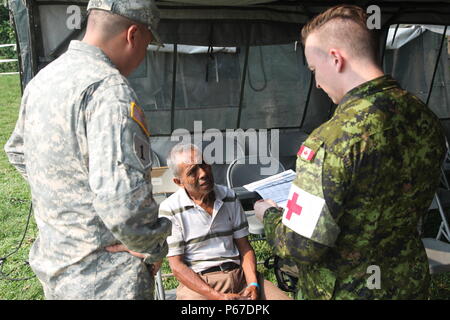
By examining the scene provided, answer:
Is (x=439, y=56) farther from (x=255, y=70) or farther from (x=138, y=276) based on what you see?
(x=138, y=276)

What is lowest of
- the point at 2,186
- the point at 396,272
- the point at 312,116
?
the point at 2,186

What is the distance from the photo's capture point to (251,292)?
2695mm

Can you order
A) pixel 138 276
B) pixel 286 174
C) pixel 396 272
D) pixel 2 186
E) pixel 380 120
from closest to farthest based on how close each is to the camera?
pixel 380 120, pixel 396 272, pixel 138 276, pixel 286 174, pixel 2 186

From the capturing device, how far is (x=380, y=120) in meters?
1.48

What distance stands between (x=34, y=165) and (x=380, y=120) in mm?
1175

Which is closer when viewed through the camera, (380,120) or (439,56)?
(380,120)

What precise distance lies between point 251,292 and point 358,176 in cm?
144

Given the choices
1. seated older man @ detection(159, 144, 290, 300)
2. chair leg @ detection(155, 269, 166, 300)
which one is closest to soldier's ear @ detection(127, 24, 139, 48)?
seated older man @ detection(159, 144, 290, 300)

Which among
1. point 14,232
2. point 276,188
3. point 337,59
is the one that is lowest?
point 14,232

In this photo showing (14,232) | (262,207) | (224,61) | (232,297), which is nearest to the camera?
(262,207)

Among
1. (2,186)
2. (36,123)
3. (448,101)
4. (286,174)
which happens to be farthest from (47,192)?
(448,101)

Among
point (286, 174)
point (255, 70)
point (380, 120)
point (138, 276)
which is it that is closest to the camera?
point (380, 120)

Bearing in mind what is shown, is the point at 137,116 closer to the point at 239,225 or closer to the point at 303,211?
the point at 303,211

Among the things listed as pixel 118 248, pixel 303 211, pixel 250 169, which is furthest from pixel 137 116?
pixel 250 169
